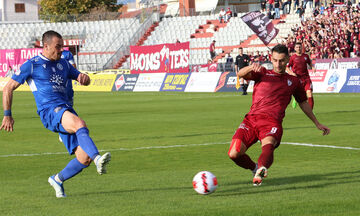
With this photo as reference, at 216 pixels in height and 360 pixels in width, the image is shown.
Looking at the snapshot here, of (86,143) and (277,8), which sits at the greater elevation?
(86,143)

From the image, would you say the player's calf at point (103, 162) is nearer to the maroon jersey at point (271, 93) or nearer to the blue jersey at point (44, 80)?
the blue jersey at point (44, 80)

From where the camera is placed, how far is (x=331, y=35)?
4081 cm

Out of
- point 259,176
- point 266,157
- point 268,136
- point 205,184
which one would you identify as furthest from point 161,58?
point 259,176

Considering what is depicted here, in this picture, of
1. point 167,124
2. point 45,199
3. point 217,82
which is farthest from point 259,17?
point 45,199

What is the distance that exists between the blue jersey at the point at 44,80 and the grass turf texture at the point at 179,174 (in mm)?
1184

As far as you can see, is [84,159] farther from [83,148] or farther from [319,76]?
[319,76]

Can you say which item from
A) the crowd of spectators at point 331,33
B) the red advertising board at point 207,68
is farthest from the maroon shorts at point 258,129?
the red advertising board at point 207,68

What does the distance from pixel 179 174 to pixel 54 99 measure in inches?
96.3

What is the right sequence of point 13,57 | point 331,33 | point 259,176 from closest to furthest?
point 259,176, point 331,33, point 13,57

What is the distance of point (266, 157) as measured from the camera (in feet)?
28.4

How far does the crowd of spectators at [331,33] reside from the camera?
38.1 metres

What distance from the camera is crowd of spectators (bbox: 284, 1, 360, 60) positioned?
125ft

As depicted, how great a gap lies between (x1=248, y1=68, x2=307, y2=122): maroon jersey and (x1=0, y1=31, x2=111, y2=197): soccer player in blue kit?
2.18 metres

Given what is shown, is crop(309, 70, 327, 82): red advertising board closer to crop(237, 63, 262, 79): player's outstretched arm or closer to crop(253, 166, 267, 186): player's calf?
crop(237, 63, 262, 79): player's outstretched arm
